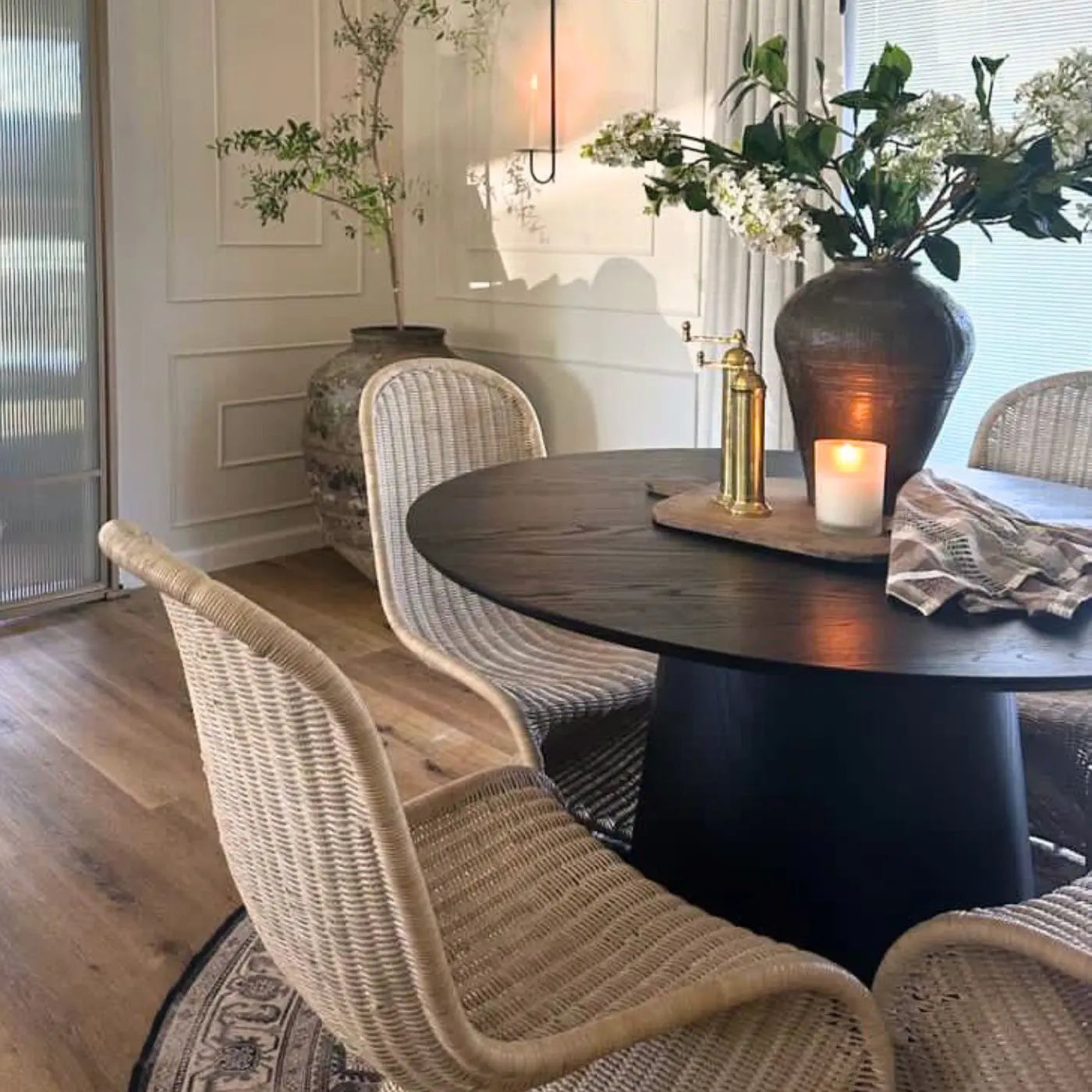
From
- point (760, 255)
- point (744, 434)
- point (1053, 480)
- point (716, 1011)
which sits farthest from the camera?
point (760, 255)

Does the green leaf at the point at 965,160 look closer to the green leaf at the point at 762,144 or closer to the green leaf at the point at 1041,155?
the green leaf at the point at 1041,155

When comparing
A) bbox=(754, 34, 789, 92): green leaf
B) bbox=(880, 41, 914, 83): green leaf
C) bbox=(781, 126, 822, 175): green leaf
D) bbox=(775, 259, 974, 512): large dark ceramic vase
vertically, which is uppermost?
bbox=(754, 34, 789, 92): green leaf

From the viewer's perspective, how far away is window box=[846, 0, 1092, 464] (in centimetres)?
295

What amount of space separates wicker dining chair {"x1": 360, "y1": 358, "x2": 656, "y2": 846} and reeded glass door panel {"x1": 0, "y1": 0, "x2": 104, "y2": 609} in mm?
1854

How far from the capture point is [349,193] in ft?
13.0

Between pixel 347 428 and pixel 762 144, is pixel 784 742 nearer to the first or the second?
pixel 762 144

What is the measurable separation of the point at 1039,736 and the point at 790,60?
193cm

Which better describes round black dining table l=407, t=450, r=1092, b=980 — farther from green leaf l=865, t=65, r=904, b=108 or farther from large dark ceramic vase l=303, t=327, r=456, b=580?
large dark ceramic vase l=303, t=327, r=456, b=580

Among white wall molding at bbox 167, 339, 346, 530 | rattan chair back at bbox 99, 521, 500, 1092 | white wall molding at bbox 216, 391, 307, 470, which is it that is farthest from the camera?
white wall molding at bbox 216, 391, 307, 470

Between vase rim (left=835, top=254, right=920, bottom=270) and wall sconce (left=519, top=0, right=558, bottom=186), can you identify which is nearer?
vase rim (left=835, top=254, right=920, bottom=270)

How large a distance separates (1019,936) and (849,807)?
36cm

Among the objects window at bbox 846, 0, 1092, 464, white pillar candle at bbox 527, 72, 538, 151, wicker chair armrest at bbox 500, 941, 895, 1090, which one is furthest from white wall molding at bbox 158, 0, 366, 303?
wicker chair armrest at bbox 500, 941, 895, 1090

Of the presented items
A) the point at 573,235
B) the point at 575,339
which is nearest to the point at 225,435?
the point at 575,339

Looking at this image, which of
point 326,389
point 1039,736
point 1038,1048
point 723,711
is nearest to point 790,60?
point 326,389
